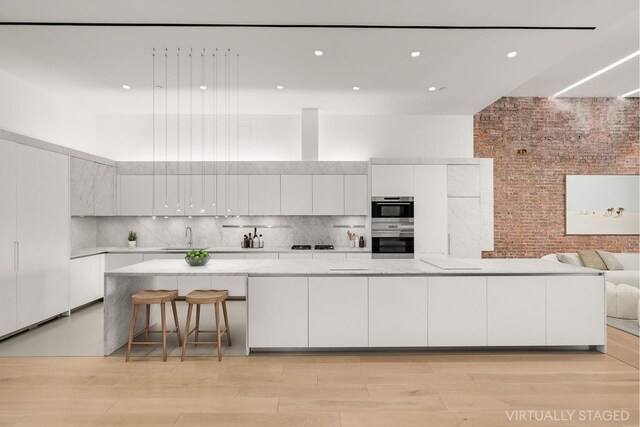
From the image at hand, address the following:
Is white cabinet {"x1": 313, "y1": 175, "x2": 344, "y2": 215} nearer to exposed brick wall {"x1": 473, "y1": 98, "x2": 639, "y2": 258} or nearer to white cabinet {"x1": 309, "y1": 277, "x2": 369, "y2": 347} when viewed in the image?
white cabinet {"x1": 309, "y1": 277, "x2": 369, "y2": 347}

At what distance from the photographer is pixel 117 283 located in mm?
4066

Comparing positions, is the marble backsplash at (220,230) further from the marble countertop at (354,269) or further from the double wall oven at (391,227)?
the marble countertop at (354,269)

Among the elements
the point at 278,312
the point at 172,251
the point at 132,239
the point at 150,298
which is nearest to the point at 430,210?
the point at 278,312

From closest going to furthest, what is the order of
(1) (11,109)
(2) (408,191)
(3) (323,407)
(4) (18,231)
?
(3) (323,407)
(4) (18,231)
(1) (11,109)
(2) (408,191)

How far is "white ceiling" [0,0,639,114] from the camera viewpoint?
3.47 m

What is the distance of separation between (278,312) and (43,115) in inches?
187

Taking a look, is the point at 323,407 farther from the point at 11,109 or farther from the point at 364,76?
the point at 11,109

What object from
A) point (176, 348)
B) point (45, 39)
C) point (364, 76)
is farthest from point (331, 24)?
point (176, 348)

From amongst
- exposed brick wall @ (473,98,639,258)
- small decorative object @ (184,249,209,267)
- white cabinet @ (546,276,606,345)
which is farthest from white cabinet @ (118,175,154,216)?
exposed brick wall @ (473,98,639,258)

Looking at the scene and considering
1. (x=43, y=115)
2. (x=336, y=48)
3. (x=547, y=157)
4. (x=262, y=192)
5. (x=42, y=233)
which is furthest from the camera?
(x=547, y=157)

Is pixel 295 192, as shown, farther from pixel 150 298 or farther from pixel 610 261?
pixel 610 261

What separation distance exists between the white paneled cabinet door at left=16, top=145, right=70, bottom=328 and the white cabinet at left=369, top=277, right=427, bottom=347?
4.06m

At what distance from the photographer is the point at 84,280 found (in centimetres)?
577

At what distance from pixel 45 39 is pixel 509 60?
5167mm
